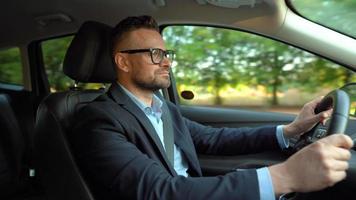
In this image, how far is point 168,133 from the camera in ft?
6.92

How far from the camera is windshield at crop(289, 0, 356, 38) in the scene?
268 cm

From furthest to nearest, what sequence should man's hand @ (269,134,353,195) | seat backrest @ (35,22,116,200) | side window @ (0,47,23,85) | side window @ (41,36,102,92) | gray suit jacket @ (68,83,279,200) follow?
1. side window @ (0,47,23,85)
2. side window @ (41,36,102,92)
3. seat backrest @ (35,22,116,200)
4. gray suit jacket @ (68,83,279,200)
5. man's hand @ (269,134,353,195)

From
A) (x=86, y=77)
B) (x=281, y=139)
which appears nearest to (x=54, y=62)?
(x=86, y=77)

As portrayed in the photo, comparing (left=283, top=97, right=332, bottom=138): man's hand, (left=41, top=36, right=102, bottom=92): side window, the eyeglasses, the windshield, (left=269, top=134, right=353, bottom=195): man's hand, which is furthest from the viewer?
(left=41, top=36, right=102, bottom=92): side window

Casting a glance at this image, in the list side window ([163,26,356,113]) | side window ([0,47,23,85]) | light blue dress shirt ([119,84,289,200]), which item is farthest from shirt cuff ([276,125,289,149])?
side window ([0,47,23,85])

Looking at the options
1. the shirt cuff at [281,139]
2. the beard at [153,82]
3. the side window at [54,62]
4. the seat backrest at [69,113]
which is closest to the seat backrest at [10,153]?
the side window at [54,62]

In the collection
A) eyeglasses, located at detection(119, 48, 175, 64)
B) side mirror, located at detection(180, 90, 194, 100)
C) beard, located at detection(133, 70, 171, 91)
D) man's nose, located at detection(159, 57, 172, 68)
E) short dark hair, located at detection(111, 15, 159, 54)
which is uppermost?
short dark hair, located at detection(111, 15, 159, 54)

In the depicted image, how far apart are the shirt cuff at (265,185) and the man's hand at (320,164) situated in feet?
0.15

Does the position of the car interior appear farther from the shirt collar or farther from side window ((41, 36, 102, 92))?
the shirt collar

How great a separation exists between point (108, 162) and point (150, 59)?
0.51 metres

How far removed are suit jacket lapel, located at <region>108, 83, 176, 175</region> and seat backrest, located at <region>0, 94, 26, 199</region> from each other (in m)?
1.57

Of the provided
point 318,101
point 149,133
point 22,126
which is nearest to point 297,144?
point 318,101

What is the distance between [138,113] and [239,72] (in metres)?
1.45

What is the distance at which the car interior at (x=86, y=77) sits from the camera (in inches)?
76.3
